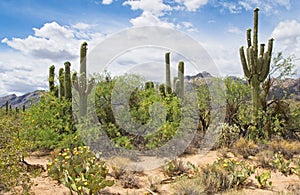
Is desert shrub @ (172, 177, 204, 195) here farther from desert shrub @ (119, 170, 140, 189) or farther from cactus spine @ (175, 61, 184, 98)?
cactus spine @ (175, 61, 184, 98)

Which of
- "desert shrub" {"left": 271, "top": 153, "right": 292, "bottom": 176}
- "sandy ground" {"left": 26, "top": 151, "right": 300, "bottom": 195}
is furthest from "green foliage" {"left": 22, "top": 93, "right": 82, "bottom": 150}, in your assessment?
"desert shrub" {"left": 271, "top": 153, "right": 292, "bottom": 176}

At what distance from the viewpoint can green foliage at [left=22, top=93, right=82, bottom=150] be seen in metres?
8.36

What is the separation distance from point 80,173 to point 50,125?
433 cm

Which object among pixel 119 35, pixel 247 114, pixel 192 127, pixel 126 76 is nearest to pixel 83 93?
pixel 126 76

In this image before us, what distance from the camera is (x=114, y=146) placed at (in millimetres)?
8336

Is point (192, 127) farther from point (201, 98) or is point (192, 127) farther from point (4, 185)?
point (4, 185)

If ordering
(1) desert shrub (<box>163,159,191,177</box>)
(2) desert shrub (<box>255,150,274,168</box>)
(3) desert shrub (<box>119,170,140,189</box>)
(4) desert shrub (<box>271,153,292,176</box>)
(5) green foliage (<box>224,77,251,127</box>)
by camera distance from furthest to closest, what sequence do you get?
(5) green foliage (<box>224,77,251,127</box>)
(2) desert shrub (<box>255,150,274,168</box>)
(4) desert shrub (<box>271,153,292,176</box>)
(1) desert shrub (<box>163,159,191,177</box>)
(3) desert shrub (<box>119,170,140,189</box>)

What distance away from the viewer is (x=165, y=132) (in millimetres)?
8508

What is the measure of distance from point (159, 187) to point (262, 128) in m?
6.14

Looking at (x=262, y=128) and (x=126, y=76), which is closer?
(x=126, y=76)

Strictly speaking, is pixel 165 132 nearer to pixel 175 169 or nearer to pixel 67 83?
pixel 175 169

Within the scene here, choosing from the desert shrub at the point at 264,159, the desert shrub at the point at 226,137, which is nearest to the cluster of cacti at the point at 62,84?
the desert shrub at the point at 226,137

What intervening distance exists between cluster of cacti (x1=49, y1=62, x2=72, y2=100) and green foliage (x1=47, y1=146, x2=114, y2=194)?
4.09 m

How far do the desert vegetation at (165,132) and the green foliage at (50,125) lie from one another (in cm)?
3
